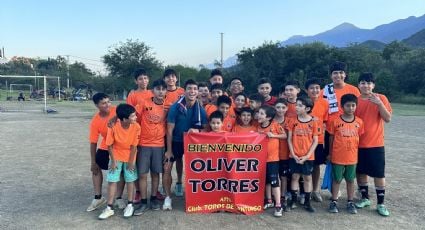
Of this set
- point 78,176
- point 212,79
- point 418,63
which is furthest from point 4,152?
point 418,63

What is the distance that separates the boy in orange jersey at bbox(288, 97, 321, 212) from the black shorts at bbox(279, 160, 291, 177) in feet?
0.41

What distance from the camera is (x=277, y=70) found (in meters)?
45.2

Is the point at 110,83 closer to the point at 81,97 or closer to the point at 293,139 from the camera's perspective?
the point at 81,97

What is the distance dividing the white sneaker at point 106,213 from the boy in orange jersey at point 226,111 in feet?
6.65

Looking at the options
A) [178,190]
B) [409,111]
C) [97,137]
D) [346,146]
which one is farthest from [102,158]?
[409,111]

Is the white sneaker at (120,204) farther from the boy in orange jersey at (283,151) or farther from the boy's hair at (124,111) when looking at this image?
the boy in orange jersey at (283,151)

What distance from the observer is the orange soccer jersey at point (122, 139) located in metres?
5.21

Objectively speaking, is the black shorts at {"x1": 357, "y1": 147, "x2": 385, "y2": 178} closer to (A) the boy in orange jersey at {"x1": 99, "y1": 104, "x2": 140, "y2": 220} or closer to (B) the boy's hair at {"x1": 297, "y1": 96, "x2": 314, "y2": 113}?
(B) the boy's hair at {"x1": 297, "y1": 96, "x2": 314, "y2": 113}

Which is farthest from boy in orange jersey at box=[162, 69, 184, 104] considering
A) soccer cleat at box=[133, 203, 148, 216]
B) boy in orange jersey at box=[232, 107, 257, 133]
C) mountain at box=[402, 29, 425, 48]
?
mountain at box=[402, 29, 425, 48]

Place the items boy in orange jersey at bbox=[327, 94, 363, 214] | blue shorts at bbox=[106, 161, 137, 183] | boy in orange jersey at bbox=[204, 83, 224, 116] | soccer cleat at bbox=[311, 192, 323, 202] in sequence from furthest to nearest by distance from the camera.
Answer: boy in orange jersey at bbox=[204, 83, 224, 116] → soccer cleat at bbox=[311, 192, 323, 202] → boy in orange jersey at bbox=[327, 94, 363, 214] → blue shorts at bbox=[106, 161, 137, 183]

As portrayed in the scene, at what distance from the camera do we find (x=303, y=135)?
5.40m

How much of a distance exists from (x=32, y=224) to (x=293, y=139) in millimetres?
3791

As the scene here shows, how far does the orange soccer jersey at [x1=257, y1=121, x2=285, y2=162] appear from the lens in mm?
5426

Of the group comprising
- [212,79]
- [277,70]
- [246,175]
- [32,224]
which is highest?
[277,70]
